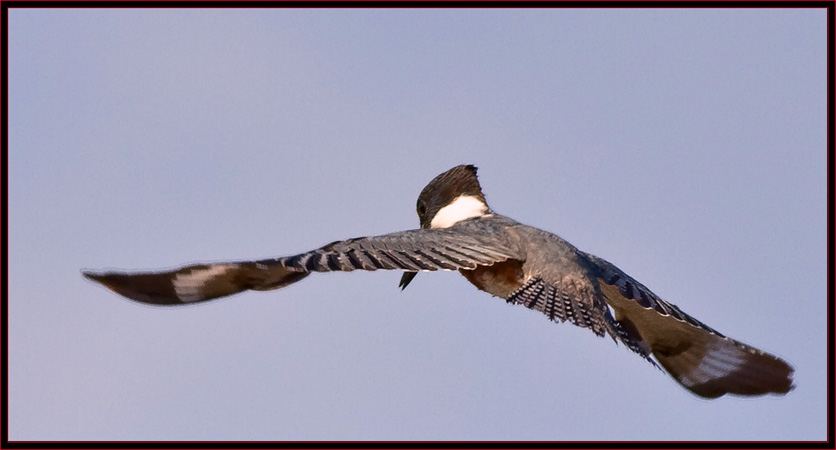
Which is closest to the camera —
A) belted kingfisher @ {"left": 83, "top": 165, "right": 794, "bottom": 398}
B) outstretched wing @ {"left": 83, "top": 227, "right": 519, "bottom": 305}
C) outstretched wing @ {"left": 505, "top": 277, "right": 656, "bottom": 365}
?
outstretched wing @ {"left": 83, "top": 227, "right": 519, "bottom": 305}

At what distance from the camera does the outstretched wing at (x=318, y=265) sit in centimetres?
837

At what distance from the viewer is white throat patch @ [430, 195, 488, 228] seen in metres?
11.3

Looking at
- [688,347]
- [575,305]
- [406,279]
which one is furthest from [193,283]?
[688,347]

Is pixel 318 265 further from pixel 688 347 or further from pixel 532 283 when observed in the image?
pixel 688 347

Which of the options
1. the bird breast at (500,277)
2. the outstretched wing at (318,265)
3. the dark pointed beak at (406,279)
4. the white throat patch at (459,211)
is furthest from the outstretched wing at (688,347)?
the dark pointed beak at (406,279)

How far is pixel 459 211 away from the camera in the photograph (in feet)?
37.5

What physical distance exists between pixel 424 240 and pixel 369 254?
576mm

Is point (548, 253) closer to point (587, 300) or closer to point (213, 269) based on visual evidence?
point (587, 300)

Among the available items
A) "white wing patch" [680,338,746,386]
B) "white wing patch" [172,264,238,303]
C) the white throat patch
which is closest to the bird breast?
the white throat patch

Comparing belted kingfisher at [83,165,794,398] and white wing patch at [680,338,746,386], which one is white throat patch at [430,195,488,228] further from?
white wing patch at [680,338,746,386]

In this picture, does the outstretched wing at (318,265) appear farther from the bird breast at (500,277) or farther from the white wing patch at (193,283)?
the bird breast at (500,277)

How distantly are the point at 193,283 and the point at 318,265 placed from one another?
849 mm

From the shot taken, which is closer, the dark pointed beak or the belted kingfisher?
the belted kingfisher

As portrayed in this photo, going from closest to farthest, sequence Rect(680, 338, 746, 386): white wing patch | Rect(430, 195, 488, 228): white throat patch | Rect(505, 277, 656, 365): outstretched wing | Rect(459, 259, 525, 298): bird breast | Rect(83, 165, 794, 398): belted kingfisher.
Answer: Rect(83, 165, 794, 398): belted kingfisher → Rect(505, 277, 656, 365): outstretched wing → Rect(459, 259, 525, 298): bird breast → Rect(680, 338, 746, 386): white wing patch → Rect(430, 195, 488, 228): white throat patch
